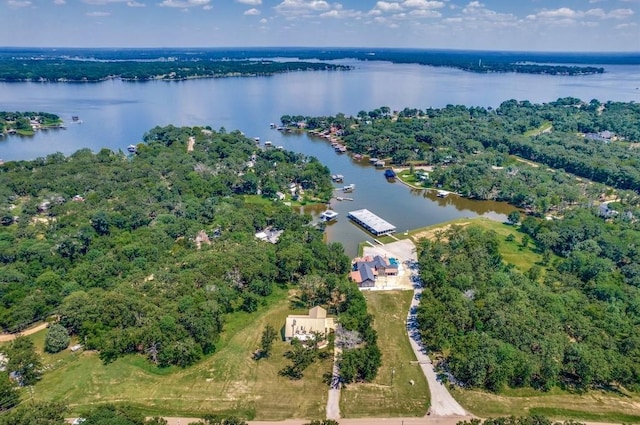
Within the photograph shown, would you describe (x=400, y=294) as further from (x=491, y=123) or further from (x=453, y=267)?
(x=491, y=123)

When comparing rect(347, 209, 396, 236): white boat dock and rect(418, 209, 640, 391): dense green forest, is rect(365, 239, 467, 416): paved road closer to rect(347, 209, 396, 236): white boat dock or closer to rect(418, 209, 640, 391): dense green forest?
rect(418, 209, 640, 391): dense green forest

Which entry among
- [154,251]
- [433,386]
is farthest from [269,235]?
[433,386]

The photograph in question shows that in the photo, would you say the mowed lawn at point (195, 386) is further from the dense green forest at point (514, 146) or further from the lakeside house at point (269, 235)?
the dense green forest at point (514, 146)

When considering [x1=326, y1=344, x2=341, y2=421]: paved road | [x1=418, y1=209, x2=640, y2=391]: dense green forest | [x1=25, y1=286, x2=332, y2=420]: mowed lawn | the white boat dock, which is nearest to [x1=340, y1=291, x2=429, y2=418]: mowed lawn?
[x1=326, y1=344, x2=341, y2=421]: paved road

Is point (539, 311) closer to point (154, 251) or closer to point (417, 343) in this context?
point (417, 343)

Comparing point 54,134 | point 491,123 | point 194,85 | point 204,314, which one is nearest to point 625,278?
point 204,314
